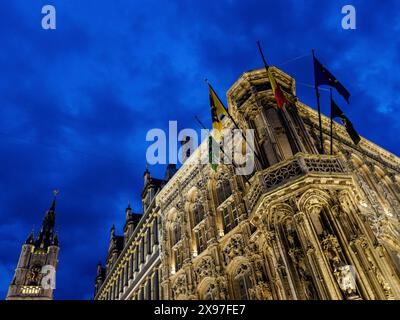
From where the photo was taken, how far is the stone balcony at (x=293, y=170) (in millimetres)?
18125

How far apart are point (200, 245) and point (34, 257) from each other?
70.4m

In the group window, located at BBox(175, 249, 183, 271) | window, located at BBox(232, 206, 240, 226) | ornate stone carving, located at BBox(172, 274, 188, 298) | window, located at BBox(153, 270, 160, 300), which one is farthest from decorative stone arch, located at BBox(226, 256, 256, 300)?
window, located at BBox(153, 270, 160, 300)

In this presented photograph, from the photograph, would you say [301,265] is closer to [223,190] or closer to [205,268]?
[205,268]

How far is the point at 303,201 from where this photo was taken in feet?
57.8

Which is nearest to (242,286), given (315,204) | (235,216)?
(235,216)

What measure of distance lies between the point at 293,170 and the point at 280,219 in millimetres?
2479

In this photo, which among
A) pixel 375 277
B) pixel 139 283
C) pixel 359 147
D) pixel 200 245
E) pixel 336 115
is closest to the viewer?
pixel 375 277

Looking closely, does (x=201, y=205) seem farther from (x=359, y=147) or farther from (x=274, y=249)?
(x=359, y=147)

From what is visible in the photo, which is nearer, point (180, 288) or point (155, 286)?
point (180, 288)

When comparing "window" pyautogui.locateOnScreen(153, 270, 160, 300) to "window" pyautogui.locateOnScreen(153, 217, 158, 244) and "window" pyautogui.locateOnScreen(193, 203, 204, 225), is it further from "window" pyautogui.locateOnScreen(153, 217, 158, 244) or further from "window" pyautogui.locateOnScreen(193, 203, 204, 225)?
"window" pyautogui.locateOnScreen(193, 203, 204, 225)

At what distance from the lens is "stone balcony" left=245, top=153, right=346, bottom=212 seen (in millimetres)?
18125

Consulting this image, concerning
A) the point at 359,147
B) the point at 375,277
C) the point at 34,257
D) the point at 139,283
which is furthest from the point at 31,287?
the point at 375,277

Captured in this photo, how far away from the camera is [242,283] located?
21.0 meters
